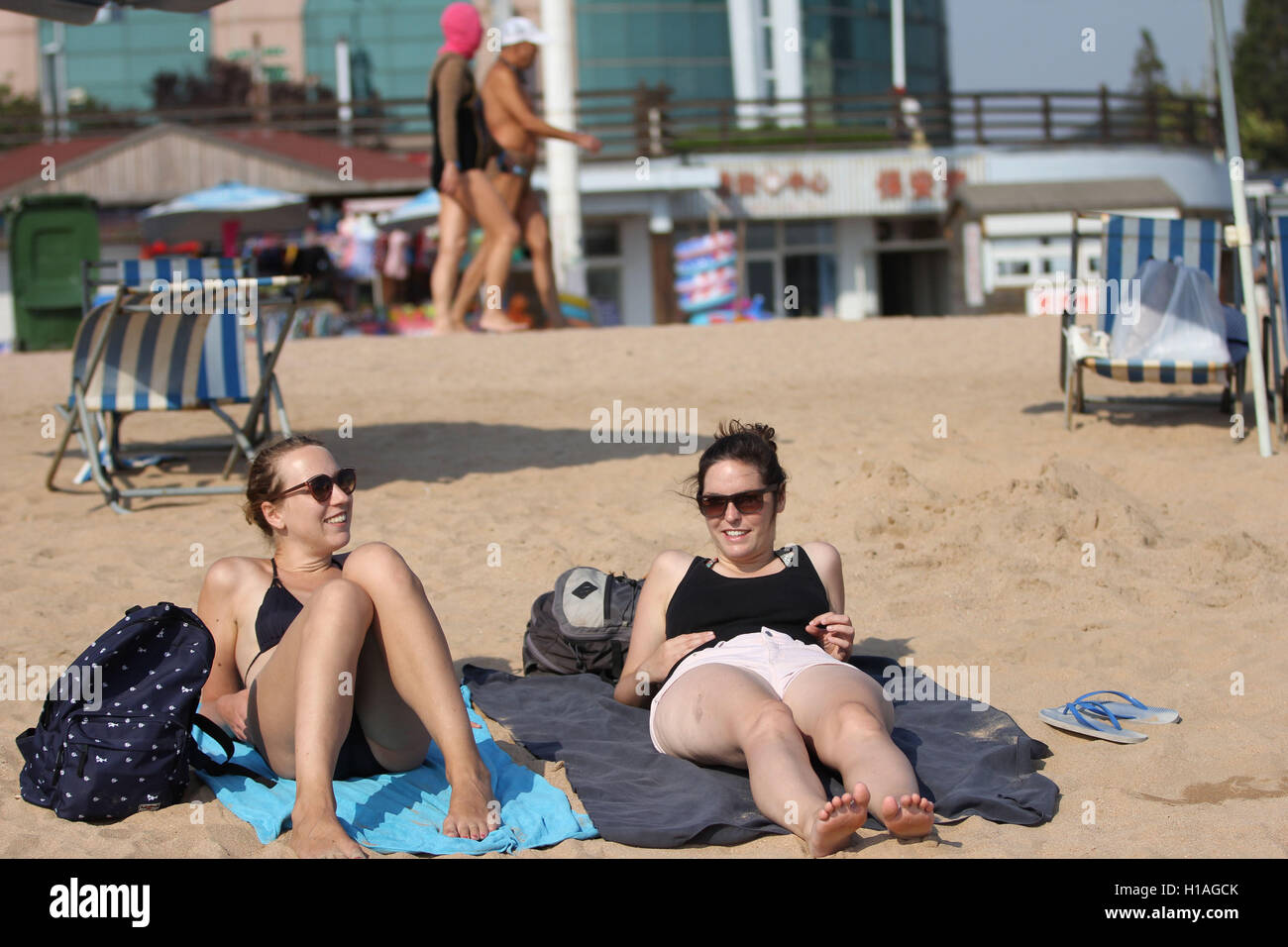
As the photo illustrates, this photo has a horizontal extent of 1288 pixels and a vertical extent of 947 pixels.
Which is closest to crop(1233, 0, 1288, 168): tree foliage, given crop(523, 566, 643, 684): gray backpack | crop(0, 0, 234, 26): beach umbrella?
crop(0, 0, 234, 26): beach umbrella

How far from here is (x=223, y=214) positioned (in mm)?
16375

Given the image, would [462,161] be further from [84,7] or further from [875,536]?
[875,536]

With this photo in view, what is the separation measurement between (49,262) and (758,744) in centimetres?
1148

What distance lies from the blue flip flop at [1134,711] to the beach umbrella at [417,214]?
13629 mm

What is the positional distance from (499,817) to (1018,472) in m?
3.83

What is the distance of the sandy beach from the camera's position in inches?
122

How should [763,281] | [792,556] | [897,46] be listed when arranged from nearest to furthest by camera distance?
[792,556] → [763,281] → [897,46]

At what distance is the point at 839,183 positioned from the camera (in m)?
23.2

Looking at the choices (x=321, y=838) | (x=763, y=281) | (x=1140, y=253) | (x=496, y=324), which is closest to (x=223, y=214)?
(x=496, y=324)

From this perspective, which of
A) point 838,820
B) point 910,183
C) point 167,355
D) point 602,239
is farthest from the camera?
point 910,183

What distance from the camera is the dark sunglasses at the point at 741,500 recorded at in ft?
11.1

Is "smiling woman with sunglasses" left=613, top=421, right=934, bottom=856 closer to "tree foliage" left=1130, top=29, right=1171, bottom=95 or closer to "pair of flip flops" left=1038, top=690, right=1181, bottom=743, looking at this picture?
"pair of flip flops" left=1038, top=690, right=1181, bottom=743

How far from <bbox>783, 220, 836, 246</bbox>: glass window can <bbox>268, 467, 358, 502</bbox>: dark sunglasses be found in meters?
21.4
